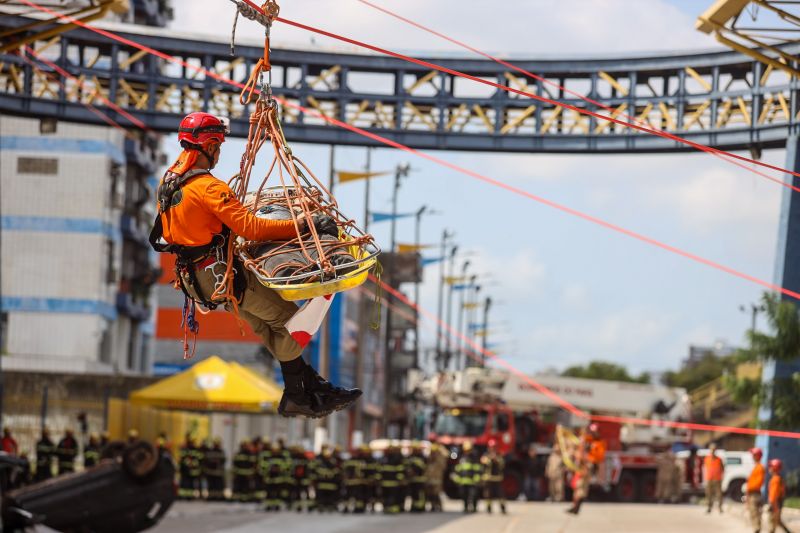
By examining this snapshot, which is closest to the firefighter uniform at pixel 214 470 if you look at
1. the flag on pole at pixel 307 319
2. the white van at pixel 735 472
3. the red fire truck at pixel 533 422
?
the red fire truck at pixel 533 422

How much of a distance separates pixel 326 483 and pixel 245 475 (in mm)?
2319

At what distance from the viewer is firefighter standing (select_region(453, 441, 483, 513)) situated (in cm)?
3488

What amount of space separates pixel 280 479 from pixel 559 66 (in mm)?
11514

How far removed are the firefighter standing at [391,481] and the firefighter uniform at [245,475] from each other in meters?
3.09

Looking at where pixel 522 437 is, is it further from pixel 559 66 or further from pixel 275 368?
pixel 275 368

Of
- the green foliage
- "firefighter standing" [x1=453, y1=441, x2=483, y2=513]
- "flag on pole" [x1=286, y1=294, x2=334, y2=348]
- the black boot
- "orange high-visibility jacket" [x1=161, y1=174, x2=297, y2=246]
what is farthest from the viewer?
the green foliage

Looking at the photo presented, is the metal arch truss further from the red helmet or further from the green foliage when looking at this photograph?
the green foliage

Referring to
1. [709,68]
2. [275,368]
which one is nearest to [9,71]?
[709,68]

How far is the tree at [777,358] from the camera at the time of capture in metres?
25.0

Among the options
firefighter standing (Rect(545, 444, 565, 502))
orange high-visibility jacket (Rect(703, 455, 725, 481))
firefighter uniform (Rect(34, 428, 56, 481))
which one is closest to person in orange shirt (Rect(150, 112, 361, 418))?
firefighter uniform (Rect(34, 428, 56, 481))

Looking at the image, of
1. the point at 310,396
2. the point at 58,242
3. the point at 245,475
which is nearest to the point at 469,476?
the point at 245,475

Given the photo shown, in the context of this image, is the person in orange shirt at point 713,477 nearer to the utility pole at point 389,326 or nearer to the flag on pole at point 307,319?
the utility pole at point 389,326

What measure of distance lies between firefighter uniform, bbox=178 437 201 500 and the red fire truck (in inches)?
396

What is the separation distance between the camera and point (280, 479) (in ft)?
109
